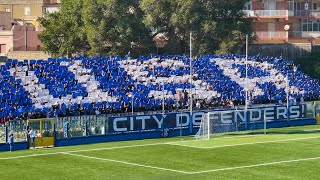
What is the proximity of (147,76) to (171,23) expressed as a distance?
1233 centimetres

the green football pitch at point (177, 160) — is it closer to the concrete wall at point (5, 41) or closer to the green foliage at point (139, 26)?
the green foliage at point (139, 26)

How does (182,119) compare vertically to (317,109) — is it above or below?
below

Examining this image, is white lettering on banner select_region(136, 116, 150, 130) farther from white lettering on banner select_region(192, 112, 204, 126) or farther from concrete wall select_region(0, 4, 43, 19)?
concrete wall select_region(0, 4, 43, 19)

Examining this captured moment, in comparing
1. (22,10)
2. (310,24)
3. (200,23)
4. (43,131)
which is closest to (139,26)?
(200,23)

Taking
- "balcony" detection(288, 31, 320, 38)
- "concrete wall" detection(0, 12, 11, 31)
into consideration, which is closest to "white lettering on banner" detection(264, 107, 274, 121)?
"balcony" detection(288, 31, 320, 38)

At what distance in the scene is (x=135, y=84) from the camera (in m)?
70.0

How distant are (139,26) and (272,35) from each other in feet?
73.2

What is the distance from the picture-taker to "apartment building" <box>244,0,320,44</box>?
9738 cm

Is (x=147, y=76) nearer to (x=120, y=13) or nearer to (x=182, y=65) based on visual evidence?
(x=182, y=65)

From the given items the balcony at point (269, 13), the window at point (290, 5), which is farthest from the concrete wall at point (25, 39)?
the window at point (290, 5)

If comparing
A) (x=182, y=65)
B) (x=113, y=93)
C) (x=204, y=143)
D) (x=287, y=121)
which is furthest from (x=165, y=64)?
(x=204, y=143)

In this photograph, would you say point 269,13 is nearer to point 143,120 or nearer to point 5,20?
point 5,20

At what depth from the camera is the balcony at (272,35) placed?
97625 millimetres

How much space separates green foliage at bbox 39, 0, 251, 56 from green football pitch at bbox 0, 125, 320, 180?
25.7m
